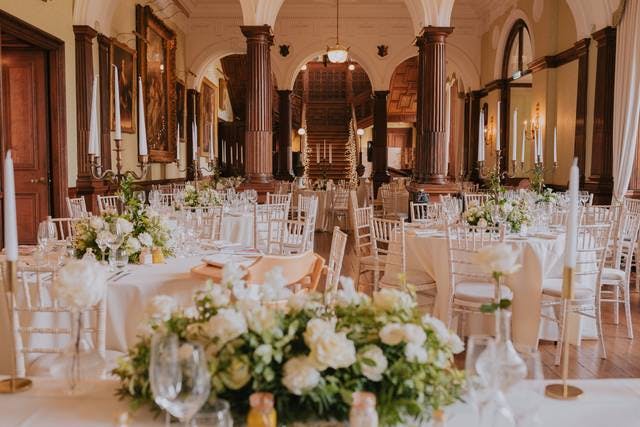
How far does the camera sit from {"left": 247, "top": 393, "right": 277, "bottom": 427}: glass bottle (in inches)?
45.4

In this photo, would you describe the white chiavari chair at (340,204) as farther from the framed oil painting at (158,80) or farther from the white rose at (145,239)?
the white rose at (145,239)

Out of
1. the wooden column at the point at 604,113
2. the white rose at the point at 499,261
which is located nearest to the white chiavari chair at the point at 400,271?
the white rose at the point at 499,261

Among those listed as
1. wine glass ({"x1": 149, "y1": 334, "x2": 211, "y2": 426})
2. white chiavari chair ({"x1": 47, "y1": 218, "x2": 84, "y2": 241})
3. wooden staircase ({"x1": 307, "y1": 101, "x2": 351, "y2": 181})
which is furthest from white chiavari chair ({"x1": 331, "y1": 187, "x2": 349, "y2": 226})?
wine glass ({"x1": 149, "y1": 334, "x2": 211, "y2": 426})

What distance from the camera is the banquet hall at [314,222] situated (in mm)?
1288

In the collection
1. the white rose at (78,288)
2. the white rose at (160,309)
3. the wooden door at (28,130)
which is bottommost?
the white rose at (160,309)

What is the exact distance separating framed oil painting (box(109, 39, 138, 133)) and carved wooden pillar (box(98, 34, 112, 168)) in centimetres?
9

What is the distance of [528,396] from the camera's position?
126 cm

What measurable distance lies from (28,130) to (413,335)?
773 cm

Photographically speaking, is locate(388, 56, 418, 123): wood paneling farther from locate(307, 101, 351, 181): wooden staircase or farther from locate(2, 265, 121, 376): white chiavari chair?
locate(2, 265, 121, 376): white chiavari chair

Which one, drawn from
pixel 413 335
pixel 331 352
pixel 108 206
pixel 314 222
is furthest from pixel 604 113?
pixel 331 352

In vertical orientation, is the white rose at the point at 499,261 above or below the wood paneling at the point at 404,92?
below

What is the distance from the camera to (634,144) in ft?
26.7

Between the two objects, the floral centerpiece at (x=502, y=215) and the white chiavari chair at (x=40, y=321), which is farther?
the floral centerpiece at (x=502, y=215)

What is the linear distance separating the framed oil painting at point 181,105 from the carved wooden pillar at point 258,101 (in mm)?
4351
